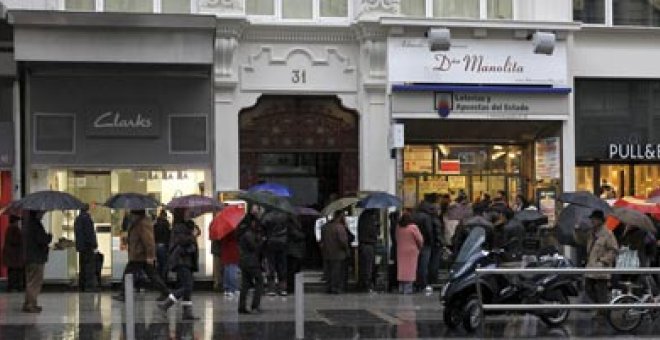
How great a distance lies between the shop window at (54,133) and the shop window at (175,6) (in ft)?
9.44

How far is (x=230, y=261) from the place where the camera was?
1869cm

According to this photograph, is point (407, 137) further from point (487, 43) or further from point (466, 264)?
point (466, 264)

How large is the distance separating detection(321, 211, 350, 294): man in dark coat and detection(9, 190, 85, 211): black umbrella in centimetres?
489

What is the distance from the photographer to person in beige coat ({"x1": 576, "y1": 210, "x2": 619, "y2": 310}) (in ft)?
47.3

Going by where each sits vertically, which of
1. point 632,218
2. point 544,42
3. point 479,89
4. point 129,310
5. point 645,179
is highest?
point 544,42

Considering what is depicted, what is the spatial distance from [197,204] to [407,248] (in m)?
4.10

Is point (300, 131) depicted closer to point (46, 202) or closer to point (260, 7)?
point (260, 7)

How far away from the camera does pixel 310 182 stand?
21.3m

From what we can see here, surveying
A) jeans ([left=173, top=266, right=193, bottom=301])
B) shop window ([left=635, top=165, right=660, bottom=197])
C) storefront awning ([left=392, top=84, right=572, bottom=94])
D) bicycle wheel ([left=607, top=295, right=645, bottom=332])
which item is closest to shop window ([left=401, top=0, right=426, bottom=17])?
storefront awning ([left=392, top=84, right=572, bottom=94])

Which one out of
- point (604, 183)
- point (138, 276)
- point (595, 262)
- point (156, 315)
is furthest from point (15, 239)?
point (604, 183)

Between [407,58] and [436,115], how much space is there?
1.29m

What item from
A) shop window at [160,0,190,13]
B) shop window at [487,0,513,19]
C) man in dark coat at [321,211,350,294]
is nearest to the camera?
man in dark coat at [321,211,350,294]

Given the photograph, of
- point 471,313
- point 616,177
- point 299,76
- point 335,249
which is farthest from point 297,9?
point 471,313

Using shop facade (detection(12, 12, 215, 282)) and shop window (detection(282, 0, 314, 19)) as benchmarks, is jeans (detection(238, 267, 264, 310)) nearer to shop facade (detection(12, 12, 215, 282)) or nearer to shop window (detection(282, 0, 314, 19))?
shop facade (detection(12, 12, 215, 282))
